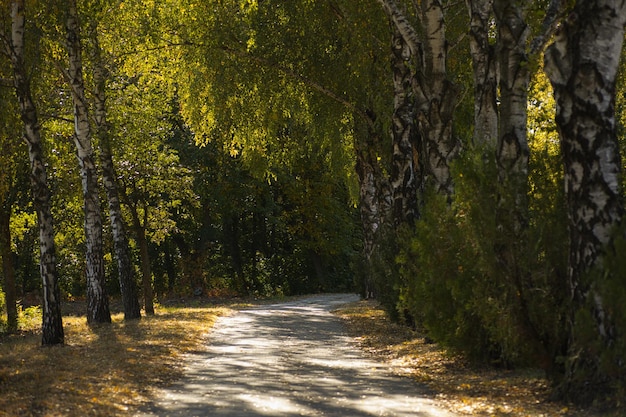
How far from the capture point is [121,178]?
95.6ft

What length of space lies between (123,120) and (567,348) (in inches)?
754

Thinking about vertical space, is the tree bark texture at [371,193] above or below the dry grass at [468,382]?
above

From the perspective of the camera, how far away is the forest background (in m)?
9.46

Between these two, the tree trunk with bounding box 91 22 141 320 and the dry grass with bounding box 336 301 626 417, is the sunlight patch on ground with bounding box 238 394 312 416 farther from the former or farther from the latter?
the tree trunk with bounding box 91 22 141 320

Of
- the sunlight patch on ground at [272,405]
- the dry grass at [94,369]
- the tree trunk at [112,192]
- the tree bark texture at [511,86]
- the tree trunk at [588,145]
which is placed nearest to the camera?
the tree trunk at [588,145]

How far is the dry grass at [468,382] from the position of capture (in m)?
9.54

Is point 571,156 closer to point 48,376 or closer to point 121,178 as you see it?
point 48,376

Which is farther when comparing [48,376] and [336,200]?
[336,200]

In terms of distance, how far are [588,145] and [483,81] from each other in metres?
5.14

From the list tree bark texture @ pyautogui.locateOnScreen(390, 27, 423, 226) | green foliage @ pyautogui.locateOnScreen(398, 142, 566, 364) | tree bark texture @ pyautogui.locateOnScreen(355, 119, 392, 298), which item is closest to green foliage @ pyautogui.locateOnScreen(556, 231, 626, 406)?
green foliage @ pyautogui.locateOnScreen(398, 142, 566, 364)

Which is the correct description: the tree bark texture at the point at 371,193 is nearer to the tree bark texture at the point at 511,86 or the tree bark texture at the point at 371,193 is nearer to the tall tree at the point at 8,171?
the tall tree at the point at 8,171

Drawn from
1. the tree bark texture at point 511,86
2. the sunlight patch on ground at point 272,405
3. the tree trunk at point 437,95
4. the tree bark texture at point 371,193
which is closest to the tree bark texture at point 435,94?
the tree trunk at point 437,95

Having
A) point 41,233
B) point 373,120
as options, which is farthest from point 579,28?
point 373,120

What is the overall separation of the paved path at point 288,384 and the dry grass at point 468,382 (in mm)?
303
